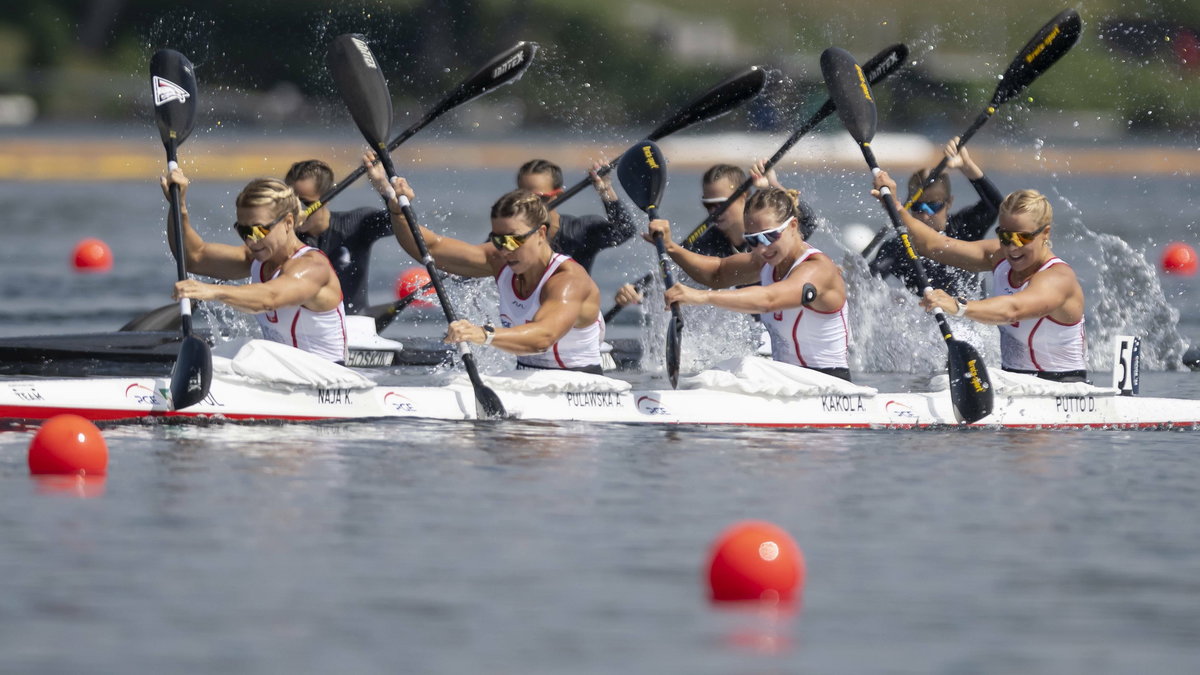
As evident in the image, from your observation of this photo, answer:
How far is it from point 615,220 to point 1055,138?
128 feet

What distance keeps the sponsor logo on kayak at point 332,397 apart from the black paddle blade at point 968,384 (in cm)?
332

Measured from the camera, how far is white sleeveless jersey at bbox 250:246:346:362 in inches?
446

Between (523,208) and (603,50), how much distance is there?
40.8 meters

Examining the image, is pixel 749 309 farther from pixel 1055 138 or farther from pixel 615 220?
pixel 1055 138

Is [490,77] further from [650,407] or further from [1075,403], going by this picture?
[1075,403]

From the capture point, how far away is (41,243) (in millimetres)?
27703

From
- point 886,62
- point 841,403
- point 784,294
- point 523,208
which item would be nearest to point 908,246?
point 841,403

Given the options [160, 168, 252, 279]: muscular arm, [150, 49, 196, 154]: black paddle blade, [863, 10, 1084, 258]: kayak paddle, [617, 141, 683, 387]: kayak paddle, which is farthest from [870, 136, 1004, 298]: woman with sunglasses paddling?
[150, 49, 196, 154]: black paddle blade

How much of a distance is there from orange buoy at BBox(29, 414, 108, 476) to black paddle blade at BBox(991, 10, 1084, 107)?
722 centimetres

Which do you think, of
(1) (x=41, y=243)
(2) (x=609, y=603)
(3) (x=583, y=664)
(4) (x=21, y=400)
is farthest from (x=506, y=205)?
(1) (x=41, y=243)

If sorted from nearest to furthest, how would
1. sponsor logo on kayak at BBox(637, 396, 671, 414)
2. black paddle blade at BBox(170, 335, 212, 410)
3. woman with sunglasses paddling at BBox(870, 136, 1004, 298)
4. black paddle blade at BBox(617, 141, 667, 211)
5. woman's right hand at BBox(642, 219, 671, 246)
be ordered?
black paddle blade at BBox(170, 335, 212, 410), sponsor logo on kayak at BBox(637, 396, 671, 414), woman's right hand at BBox(642, 219, 671, 246), black paddle blade at BBox(617, 141, 667, 211), woman with sunglasses paddling at BBox(870, 136, 1004, 298)

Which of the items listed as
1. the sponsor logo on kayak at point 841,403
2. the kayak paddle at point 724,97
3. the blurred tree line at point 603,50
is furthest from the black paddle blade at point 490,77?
the blurred tree line at point 603,50

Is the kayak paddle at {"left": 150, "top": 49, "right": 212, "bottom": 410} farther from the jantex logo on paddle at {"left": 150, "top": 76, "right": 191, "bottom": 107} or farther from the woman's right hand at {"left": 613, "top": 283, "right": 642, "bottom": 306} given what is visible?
the woman's right hand at {"left": 613, "top": 283, "right": 642, "bottom": 306}

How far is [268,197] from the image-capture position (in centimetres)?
1088
